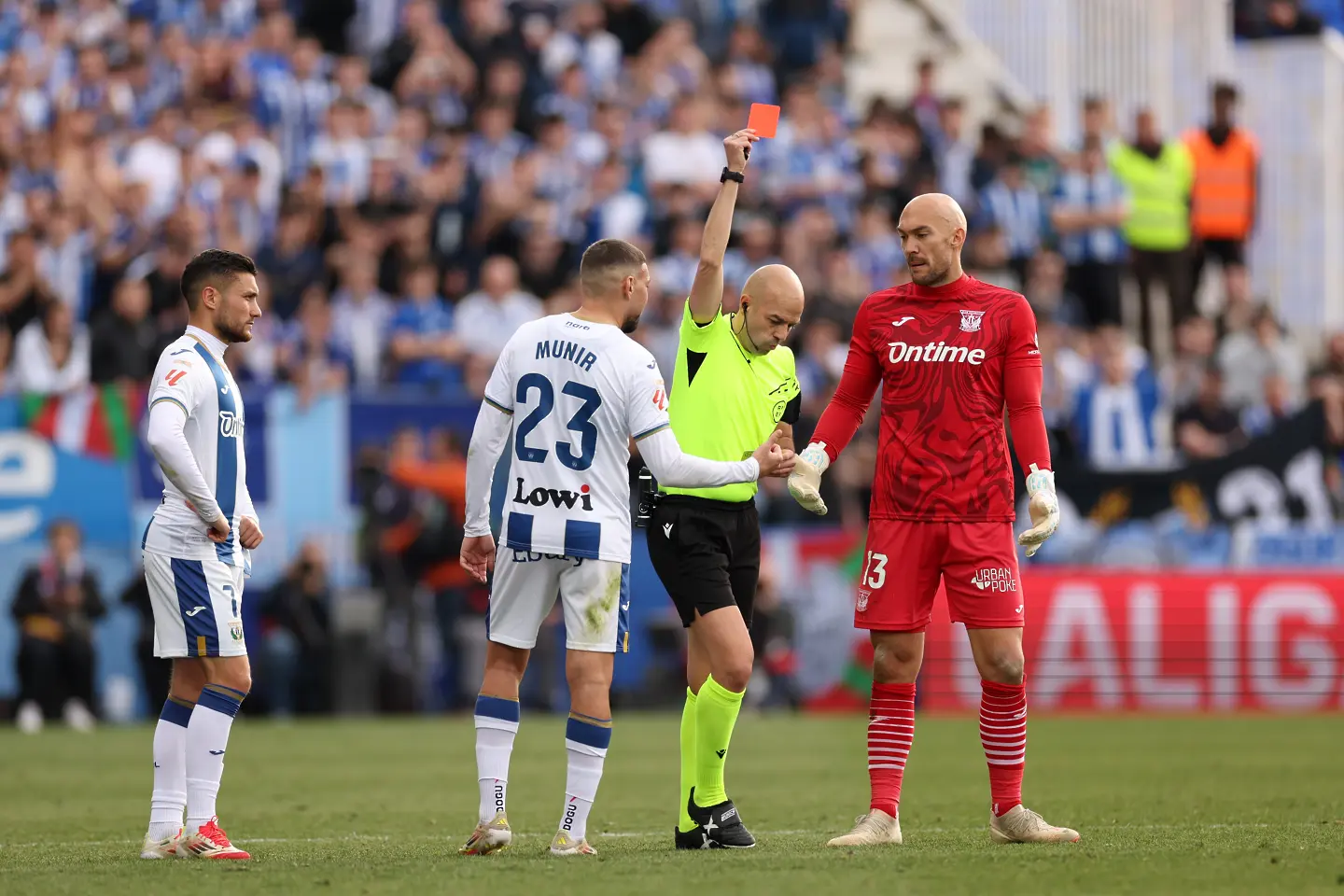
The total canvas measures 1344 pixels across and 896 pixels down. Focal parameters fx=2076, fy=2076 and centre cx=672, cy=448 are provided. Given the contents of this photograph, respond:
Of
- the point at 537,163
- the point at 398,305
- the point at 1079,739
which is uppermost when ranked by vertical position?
the point at 537,163

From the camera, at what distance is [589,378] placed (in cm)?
848

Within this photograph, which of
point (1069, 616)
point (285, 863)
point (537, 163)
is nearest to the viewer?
point (285, 863)

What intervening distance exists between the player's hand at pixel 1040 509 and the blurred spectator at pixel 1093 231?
14.2 m

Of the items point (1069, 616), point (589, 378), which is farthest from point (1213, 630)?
point (589, 378)

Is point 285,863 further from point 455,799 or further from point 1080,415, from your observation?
point 1080,415

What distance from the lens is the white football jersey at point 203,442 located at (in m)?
8.84

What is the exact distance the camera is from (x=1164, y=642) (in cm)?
1892

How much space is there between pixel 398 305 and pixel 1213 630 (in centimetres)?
838

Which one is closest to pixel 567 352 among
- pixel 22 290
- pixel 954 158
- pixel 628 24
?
pixel 22 290

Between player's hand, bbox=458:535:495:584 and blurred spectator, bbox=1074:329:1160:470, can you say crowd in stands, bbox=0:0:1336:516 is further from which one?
player's hand, bbox=458:535:495:584

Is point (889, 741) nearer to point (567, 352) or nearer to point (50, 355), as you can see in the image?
point (567, 352)

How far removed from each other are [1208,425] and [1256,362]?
125 centimetres

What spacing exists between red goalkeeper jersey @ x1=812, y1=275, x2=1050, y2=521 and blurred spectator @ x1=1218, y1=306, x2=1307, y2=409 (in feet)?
42.3

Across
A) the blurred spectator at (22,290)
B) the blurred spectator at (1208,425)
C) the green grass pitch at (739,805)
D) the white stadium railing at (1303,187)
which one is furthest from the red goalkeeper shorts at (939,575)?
the white stadium railing at (1303,187)
